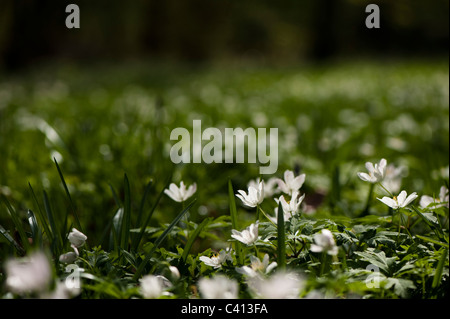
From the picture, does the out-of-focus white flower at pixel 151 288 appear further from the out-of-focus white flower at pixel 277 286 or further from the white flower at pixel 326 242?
the white flower at pixel 326 242

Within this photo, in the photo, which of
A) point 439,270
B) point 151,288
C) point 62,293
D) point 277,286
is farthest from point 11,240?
point 439,270

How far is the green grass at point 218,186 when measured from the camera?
1.22m

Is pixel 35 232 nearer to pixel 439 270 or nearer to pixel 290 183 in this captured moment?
pixel 290 183

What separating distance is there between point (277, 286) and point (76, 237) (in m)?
0.54

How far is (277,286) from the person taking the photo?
0.95m

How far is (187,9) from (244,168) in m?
19.4

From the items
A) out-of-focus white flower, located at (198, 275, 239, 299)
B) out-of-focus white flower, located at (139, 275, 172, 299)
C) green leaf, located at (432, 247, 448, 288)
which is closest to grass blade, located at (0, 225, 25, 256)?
out-of-focus white flower, located at (139, 275, 172, 299)

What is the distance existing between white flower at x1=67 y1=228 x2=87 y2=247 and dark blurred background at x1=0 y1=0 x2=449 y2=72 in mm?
12120

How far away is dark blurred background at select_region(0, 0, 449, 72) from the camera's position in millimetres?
13938

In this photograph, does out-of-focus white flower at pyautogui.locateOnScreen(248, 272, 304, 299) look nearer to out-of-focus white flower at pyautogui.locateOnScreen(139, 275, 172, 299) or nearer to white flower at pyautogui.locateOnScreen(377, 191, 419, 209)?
out-of-focus white flower at pyautogui.locateOnScreen(139, 275, 172, 299)

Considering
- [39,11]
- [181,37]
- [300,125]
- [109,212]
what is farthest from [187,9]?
[109,212]

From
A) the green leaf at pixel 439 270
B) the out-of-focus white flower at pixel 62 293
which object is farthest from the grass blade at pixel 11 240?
the green leaf at pixel 439 270

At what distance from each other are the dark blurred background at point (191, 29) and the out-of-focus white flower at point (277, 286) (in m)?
12.4

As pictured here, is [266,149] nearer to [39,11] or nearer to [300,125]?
[300,125]
